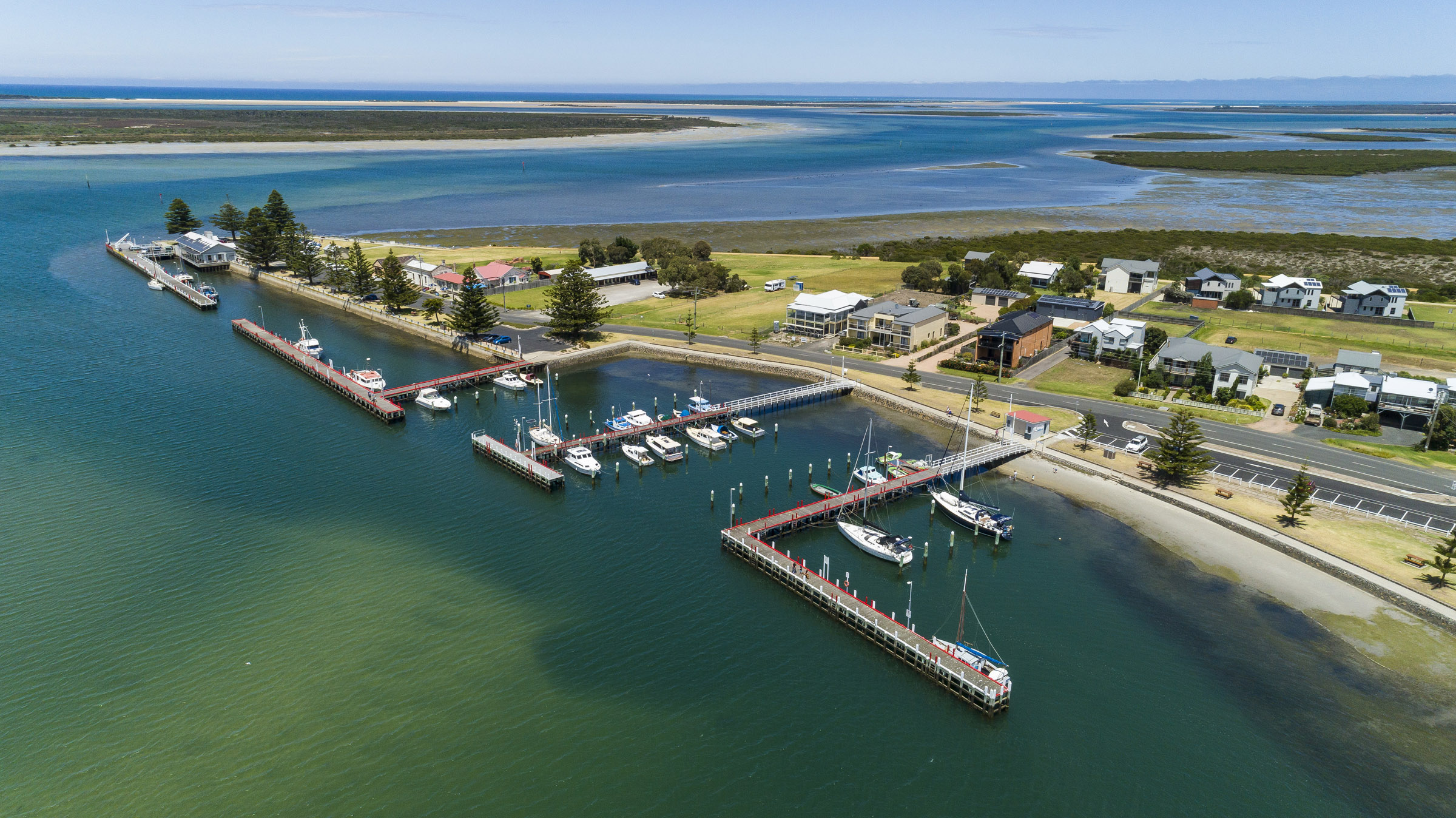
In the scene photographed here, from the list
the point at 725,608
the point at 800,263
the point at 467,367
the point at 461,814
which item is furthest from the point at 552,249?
the point at 461,814

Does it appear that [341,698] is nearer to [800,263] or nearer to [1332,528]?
[1332,528]

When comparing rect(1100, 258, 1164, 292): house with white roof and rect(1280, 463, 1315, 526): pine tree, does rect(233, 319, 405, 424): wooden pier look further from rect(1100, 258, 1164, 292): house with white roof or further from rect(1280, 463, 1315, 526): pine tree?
rect(1100, 258, 1164, 292): house with white roof

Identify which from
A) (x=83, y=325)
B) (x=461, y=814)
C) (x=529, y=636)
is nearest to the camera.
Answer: (x=461, y=814)

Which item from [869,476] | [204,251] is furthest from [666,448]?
[204,251]

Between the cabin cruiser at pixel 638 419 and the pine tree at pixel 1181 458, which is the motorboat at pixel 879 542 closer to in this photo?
the pine tree at pixel 1181 458

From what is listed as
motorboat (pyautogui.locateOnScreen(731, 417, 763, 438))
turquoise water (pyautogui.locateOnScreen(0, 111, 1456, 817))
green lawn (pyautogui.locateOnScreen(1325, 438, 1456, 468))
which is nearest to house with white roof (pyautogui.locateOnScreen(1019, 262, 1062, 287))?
green lawn (pyautogui.locateOnScreen(1325, 438, 1456, 468))

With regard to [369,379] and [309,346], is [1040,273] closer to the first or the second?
[369,379]

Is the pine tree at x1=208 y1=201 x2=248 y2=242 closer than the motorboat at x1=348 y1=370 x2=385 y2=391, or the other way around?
the motorboat at x1=348 y1=370 x2=385 y2=391
